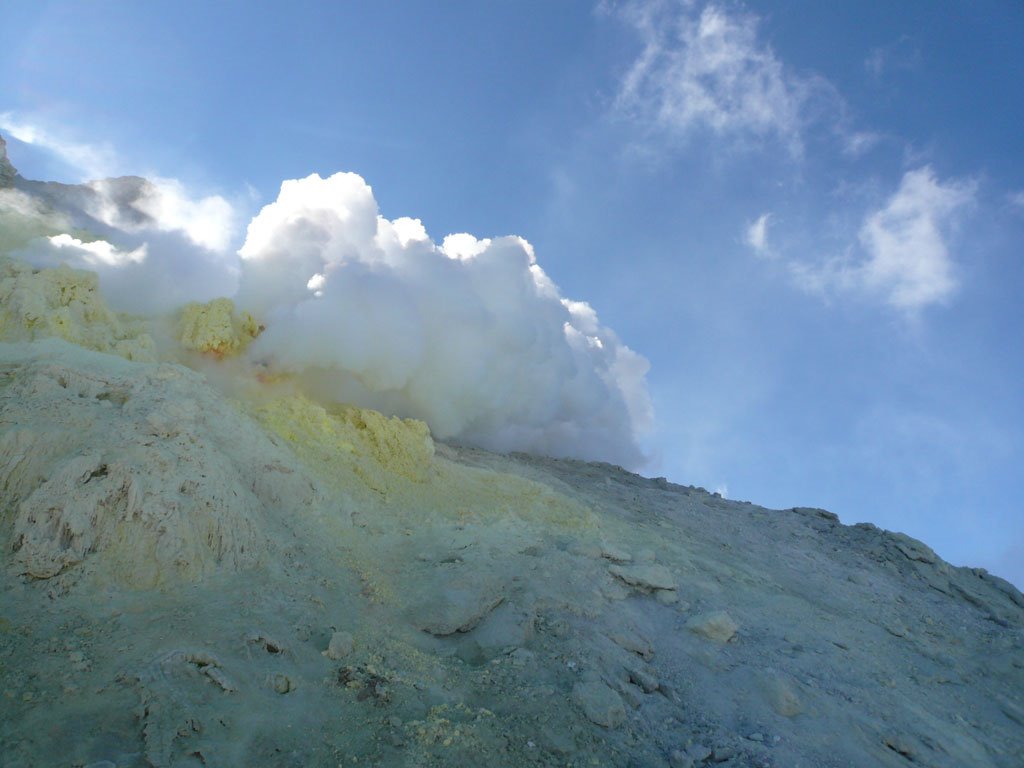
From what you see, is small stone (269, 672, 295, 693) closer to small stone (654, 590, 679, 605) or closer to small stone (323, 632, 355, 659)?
small stone (323, 632, 355, 659)

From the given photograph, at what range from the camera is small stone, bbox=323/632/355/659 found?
9.34 m

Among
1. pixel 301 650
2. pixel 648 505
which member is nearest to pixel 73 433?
pixel 301 650

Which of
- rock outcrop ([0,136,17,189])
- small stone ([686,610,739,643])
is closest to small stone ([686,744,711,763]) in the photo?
small stone ([686,610,739,643])

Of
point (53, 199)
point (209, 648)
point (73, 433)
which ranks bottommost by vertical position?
point (209, 648)

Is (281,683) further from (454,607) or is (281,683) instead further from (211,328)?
(211,328)

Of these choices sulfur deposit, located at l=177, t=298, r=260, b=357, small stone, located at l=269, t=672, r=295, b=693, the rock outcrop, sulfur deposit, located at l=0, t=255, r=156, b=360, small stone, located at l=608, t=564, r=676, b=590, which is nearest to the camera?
small stone, located at l=269, t=672, r=295, b=693

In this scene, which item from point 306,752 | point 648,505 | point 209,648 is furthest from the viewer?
point 648,505

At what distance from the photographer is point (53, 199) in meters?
21.0

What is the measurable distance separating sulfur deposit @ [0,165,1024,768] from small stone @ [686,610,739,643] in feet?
0.11

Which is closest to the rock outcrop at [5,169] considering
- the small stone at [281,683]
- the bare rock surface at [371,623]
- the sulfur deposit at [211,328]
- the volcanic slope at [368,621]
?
the sulfur deposit at [211,328]

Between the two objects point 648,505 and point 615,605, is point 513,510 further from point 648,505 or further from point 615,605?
point 648,505

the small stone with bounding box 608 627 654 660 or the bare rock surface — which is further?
A: the small stone with bounding box 608 627 654 660

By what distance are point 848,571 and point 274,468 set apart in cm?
1839

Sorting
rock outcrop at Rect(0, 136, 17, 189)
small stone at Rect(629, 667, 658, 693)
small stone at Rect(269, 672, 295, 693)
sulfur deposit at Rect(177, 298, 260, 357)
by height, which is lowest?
small stone at Rect(269, 672, 295, 693)
